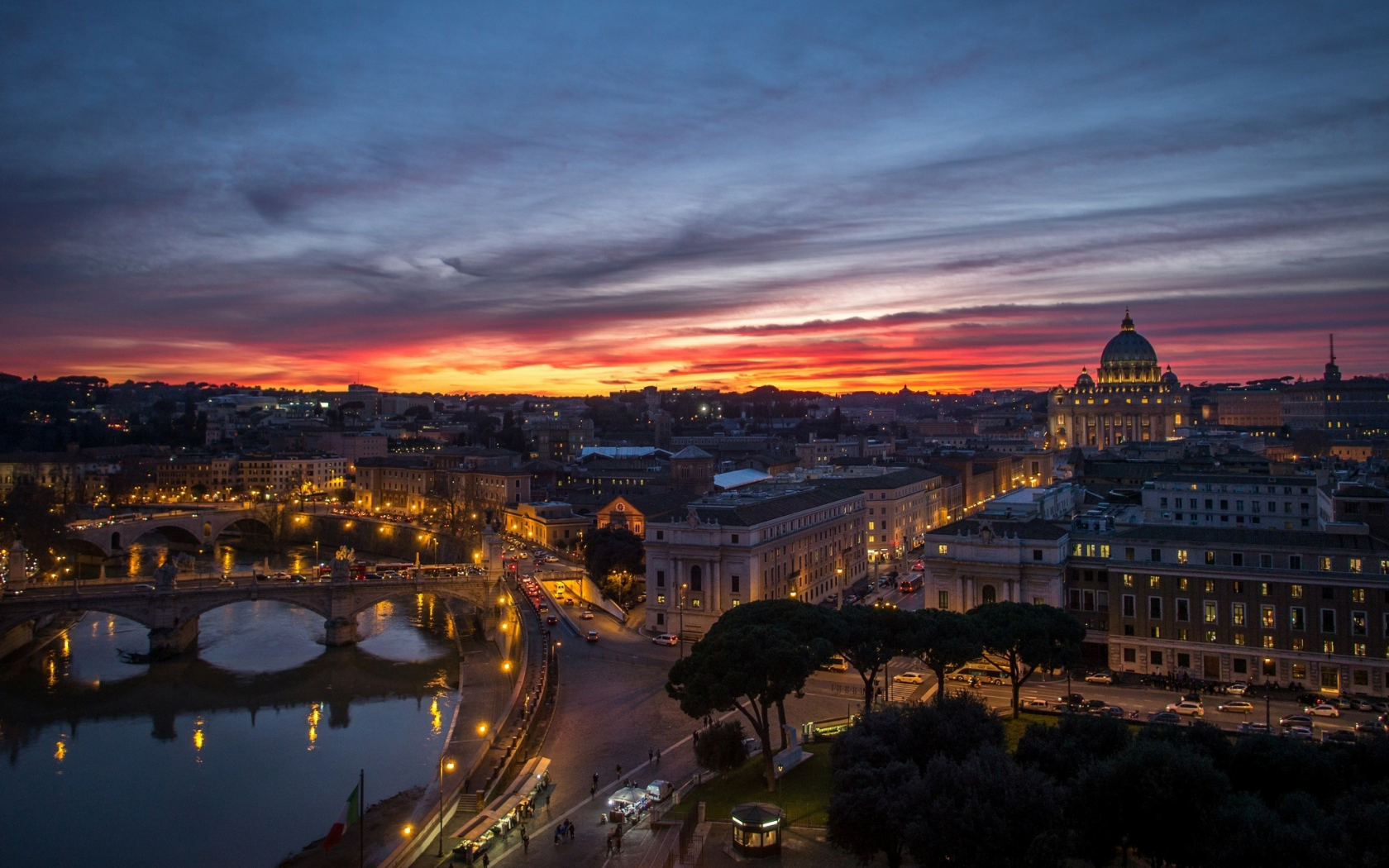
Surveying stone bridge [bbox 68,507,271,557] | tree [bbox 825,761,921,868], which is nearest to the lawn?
tree [bbox 825,761,921,868]

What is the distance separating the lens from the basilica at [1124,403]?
11519cm

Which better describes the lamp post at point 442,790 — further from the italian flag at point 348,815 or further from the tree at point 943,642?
the tree at point 943,642

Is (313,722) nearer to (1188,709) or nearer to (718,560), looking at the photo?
(718,560)

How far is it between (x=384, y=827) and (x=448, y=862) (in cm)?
454

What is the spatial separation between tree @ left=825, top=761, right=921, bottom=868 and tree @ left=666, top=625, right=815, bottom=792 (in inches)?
170

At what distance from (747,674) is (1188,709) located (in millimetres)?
11506

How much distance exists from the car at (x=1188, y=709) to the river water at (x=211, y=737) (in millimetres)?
17991

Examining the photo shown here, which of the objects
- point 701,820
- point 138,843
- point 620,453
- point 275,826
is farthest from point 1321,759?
point 620,453

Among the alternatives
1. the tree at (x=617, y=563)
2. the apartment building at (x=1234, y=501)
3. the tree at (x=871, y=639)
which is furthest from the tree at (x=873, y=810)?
the apartment building at (x=1234, y=501)

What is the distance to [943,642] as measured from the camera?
23.0 m

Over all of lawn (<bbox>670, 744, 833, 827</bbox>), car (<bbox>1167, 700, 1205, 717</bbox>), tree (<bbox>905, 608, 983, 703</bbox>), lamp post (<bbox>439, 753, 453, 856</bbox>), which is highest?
tree (<bbox>905, 608, 983, 703</bbox>)

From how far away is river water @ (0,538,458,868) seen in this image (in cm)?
2220

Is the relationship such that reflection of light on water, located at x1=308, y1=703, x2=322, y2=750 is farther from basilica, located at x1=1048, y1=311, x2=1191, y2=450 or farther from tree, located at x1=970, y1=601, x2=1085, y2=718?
basilica, located at x1=1048, y1=311, x2=1191, y2=450

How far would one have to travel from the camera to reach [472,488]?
69.4 m
